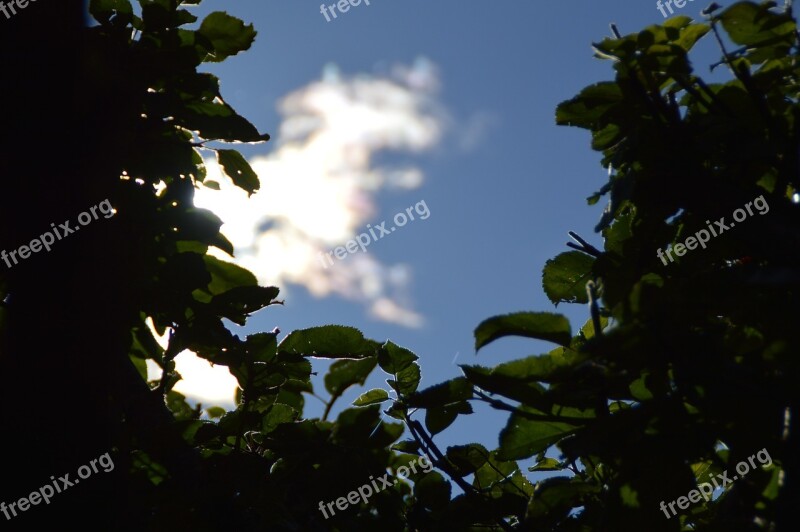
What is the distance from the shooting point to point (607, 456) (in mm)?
1775

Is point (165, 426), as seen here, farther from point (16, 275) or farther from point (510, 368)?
point (510, 368)

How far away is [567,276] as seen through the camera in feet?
8.09

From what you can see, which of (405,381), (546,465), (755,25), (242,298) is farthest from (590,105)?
(546,465)

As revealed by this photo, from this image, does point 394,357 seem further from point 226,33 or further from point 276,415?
point 226,33

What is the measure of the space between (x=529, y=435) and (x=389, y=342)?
29.4 inches

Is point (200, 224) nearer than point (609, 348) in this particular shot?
No

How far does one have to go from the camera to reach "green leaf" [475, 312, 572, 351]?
1.92 metres

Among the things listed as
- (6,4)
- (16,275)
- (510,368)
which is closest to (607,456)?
(510,368)

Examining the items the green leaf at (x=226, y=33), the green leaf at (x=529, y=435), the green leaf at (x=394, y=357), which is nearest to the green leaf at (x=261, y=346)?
the green leaf at (x=394, y=357)

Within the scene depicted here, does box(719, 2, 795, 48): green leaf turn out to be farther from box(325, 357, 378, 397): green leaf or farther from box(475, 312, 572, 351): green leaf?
box(325, 357, 378, 397): green leaf

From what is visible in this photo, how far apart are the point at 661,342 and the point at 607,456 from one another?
0.40 meters

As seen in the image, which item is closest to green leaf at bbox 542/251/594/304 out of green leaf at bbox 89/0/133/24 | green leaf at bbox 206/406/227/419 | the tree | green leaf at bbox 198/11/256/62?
the tree

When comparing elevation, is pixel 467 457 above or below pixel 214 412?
→ below

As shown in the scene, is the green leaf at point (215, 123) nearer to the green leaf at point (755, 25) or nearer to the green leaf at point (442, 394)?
the green leaf at point (442, 394)
